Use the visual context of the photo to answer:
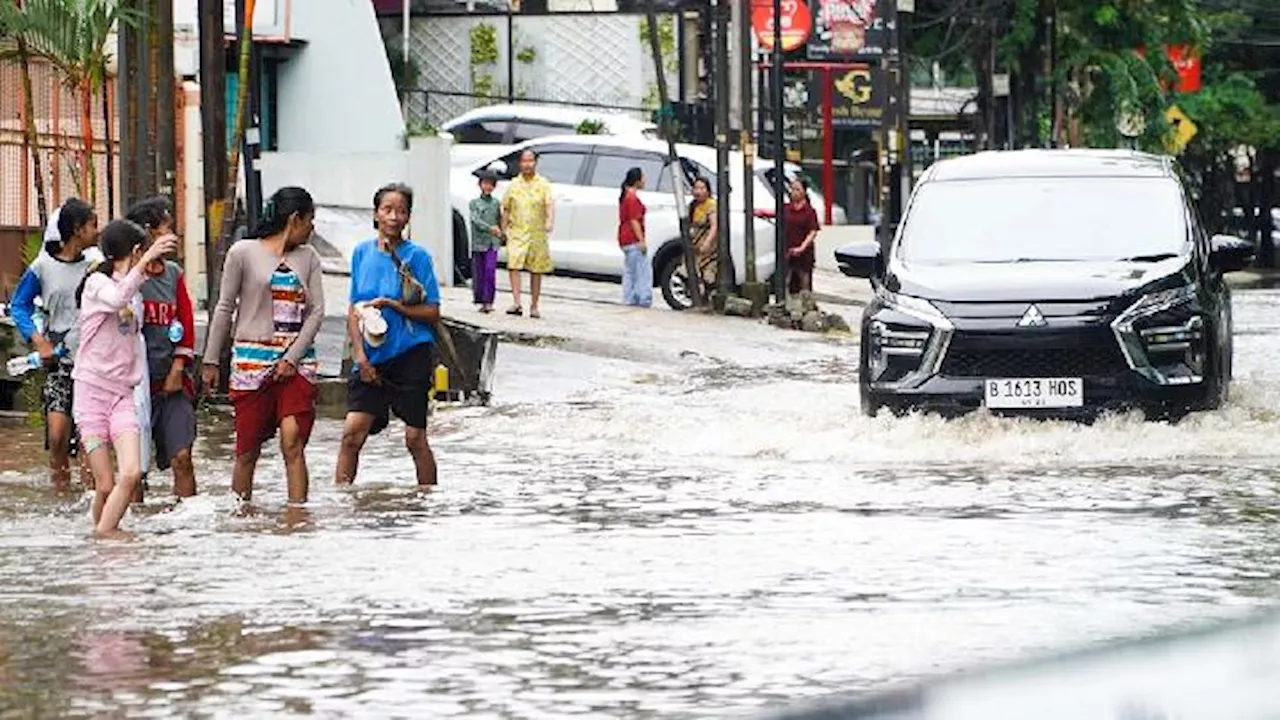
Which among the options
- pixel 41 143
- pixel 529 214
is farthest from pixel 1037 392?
pixel 529 214

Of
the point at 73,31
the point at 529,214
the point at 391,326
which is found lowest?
the point at 529,214

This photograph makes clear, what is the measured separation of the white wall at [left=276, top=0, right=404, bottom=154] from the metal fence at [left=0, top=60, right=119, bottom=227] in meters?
8.93

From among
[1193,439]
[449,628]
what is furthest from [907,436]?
[449,628]

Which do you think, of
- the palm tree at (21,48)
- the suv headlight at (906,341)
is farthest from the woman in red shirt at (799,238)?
the suv headlight at (906,341)

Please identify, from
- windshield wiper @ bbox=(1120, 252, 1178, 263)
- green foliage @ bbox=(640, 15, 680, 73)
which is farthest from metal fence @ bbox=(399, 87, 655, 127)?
windshield wiper @ bbox=(1120, 252, 1178, 263)

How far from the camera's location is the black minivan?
15188mm

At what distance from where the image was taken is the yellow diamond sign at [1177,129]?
50.2 metres

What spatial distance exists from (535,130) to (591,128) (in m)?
0.76

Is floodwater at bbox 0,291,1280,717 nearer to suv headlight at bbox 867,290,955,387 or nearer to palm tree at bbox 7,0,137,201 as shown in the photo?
suv headlight at bbox 867,290,955,387

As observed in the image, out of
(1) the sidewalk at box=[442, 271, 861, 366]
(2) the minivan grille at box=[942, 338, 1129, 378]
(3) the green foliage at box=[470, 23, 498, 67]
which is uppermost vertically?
(3) the green foliage at box=[470, 23, 498, 67]

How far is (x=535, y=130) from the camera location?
3803 cm

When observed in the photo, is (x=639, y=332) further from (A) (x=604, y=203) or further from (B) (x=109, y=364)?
(B) (x=109, y=364)

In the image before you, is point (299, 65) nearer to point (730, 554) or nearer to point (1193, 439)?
point (1193, 439)

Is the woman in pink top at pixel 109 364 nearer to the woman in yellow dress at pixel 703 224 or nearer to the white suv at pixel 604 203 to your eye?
the woman in yellow dress at pixel 703 224
